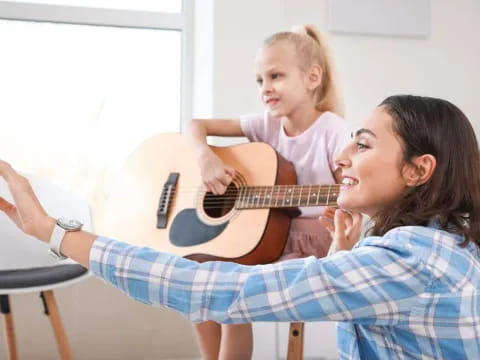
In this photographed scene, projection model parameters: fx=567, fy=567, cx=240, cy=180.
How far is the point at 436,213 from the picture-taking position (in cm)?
Answer: 91

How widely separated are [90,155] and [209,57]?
75 cm

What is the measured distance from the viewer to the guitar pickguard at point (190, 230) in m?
1.71

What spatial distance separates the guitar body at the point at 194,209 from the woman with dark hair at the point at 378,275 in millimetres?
699

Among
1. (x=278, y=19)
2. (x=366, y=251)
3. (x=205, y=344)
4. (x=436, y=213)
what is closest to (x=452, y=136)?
(x=436, y=213)

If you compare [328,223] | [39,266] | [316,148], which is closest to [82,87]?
[39,266]

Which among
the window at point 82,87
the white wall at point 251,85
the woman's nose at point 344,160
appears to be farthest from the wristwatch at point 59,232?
the window at point 82,87

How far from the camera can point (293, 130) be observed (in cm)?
186

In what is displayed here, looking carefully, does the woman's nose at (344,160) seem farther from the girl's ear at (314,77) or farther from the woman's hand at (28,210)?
the girl's ear at (314,77)

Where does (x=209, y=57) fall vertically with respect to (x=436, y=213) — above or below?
above

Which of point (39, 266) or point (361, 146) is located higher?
point (361, 146)

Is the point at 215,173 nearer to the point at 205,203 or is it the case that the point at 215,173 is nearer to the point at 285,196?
the point at 205,203

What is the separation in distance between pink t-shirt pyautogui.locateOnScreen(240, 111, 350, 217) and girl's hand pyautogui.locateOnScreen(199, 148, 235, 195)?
0.20m

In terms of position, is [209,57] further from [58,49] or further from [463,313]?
[463,313]

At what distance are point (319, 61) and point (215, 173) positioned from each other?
0.54 metres
